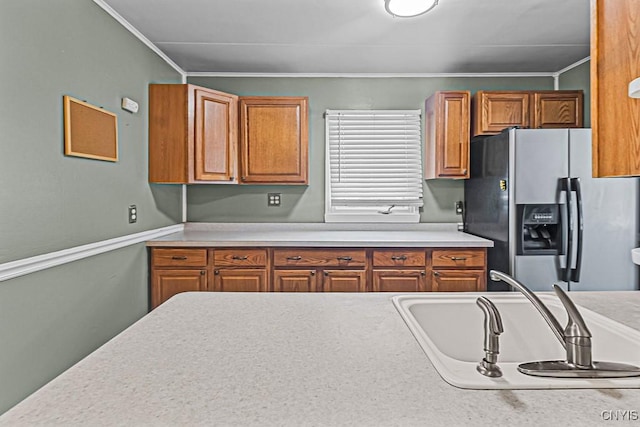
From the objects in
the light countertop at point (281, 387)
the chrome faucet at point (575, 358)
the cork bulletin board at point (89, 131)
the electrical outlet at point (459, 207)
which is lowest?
the light countertop at point (281, 387)

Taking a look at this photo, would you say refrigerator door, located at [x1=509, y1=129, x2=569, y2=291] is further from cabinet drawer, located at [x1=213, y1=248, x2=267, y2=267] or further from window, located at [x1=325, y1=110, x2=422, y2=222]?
cabinet drawer, located at [x1=213, y1=248, x2=267, y2=267]

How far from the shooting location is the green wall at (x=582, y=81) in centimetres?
351

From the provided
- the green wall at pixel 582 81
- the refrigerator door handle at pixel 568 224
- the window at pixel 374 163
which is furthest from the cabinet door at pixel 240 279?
the green wall at pixel 582 81

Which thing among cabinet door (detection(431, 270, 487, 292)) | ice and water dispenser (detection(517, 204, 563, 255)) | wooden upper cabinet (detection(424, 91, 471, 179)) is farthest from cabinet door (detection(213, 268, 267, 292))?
ice and water dispenser (detection(517, 204, 563, 255))

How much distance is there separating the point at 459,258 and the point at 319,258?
105 centimetres

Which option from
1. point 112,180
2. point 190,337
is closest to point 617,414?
point 190,337

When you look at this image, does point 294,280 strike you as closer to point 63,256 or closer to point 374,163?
point 374,163

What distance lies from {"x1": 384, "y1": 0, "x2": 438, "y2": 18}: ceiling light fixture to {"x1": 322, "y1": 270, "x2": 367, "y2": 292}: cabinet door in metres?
1.77

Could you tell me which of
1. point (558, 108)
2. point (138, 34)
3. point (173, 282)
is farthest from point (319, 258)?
point (558, 108)

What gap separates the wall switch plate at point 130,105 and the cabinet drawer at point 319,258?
142 centimetres

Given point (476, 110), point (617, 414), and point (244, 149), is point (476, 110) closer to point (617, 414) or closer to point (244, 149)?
point (244, 149)

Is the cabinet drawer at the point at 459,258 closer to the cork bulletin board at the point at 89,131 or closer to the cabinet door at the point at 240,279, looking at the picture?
the cabinet door at the point at 240,279

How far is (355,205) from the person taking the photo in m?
3.97

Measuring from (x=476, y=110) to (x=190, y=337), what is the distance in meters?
3.25
